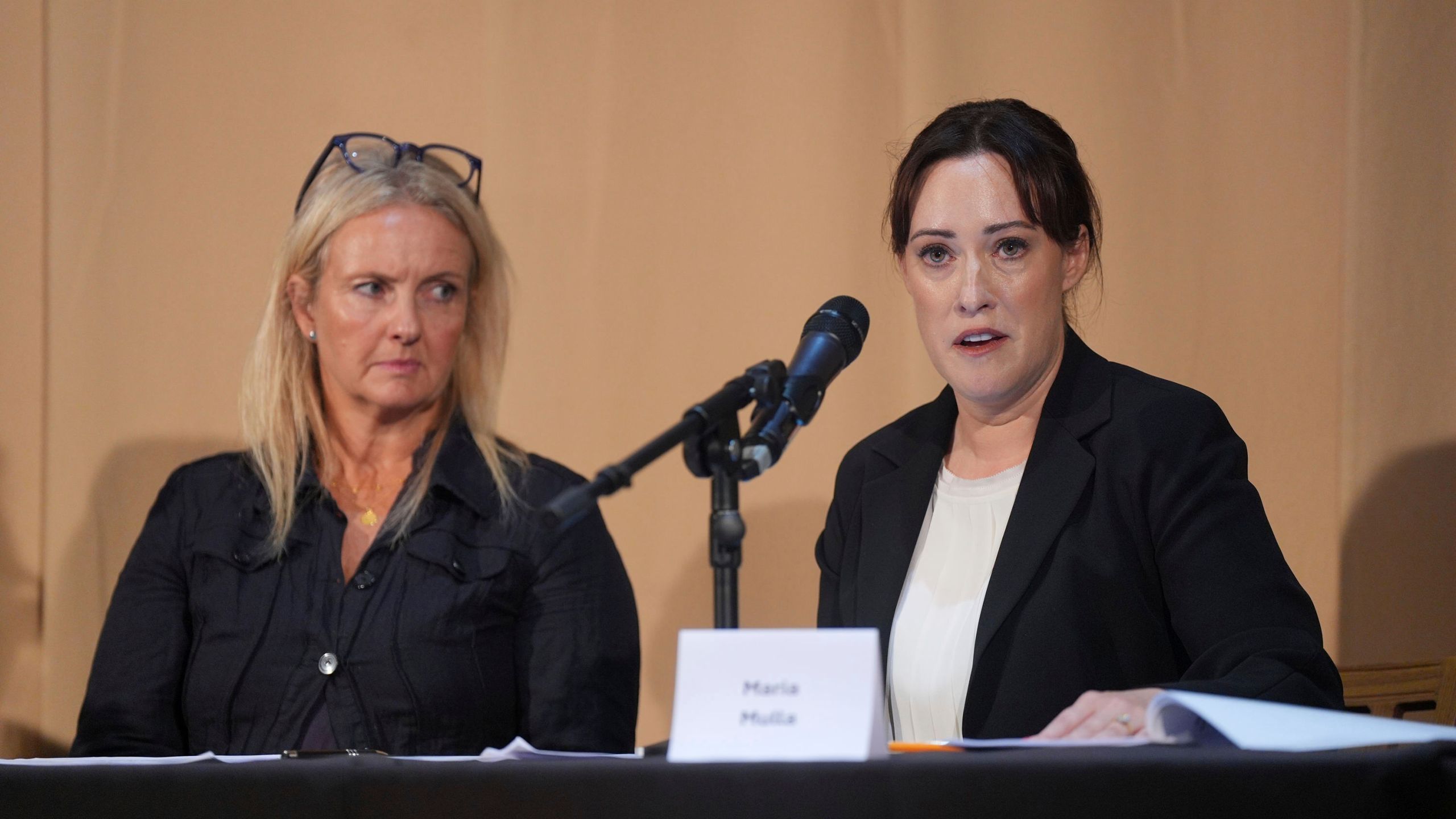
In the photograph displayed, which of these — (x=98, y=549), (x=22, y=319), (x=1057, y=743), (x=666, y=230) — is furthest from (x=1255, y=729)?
(x=22, y=319)

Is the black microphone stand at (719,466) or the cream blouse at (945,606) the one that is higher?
the black microphone stand at (719,466)

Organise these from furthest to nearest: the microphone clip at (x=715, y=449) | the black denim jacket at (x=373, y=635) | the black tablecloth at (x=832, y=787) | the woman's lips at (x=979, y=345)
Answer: the black denim jacket at (x=373, y=635)
the woman's lips at (x=979, y=345)
the microphone clip at (x=715, y=449)
the black tablecloth at (x=832, y=787)

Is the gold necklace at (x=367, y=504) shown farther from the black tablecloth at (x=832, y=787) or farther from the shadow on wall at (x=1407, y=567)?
the shadow on wall at (x=1407, y=567)

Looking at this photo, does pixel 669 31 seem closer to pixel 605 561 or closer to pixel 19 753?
pixel 605 561

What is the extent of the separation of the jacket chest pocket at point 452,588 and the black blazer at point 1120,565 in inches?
25.3

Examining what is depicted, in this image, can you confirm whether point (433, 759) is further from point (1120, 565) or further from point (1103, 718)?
point (1120, 565)

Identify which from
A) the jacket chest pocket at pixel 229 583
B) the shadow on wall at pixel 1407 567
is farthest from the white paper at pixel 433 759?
the shadow on wall at pixel 1407 567

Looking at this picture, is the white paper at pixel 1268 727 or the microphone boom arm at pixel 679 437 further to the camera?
the microphone boom arm at pixel 679 437

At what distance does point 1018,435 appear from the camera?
1.88 m

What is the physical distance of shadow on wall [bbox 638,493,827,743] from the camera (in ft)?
9.27

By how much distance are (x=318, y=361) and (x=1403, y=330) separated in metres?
2.16

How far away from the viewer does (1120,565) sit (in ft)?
5.48

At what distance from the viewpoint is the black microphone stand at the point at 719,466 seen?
1.08 m

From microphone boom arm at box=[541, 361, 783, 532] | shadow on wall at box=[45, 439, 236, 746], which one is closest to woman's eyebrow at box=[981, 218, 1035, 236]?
microphone boom arm at box=[541, 361, 783, 532]
